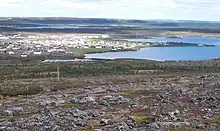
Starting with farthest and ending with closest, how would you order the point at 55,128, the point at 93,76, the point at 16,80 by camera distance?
the point at 93,76, the point at 16,80, the point at 55,128

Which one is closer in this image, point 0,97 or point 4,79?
point 0,97

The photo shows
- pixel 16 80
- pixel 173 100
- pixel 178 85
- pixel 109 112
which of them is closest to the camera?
pixel 109 112

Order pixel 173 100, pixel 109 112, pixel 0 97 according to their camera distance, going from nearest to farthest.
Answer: pixel 109 112 → pixel 173 100 → pixel 0 97

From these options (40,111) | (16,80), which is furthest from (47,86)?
(40,111)

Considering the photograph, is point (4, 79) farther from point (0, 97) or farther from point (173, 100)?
point (173, 100)

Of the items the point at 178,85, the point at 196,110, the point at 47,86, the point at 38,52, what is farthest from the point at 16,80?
the point at 38,52

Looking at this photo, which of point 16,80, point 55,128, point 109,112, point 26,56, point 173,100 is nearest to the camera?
point 55,128

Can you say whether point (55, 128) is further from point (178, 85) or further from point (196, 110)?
point (178, 85)
